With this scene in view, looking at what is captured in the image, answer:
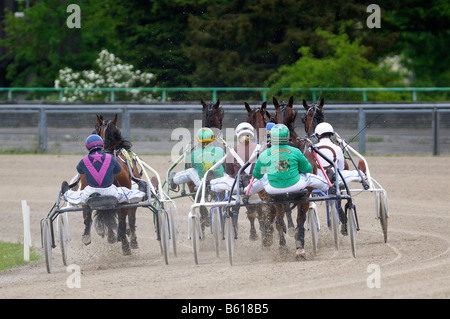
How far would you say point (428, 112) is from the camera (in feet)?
73.9

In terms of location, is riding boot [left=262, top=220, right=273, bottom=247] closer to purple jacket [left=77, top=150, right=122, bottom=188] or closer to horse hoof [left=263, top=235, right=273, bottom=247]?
horse hoof [left=263, top=235, right=273, bottom=247]

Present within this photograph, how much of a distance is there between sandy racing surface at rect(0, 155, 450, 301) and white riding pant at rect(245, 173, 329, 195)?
0.76 m

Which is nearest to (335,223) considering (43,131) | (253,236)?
(253,236)

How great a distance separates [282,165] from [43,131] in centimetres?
1430

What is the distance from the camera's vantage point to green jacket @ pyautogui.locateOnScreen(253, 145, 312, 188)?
32.6 feet

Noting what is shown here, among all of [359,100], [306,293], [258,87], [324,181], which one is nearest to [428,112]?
[359,100]

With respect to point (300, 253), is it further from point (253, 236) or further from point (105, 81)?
point (105, 81)

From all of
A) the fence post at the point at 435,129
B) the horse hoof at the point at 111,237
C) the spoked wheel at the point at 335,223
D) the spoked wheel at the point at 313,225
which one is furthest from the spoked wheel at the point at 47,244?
the fence post at the point at 435,129

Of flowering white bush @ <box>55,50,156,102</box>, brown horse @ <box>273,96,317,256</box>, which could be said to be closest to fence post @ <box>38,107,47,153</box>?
flowering white bush @ <box>55,50,156,102</box>

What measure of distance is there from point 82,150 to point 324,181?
44.7 feet

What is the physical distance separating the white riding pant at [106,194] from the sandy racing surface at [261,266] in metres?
0.75

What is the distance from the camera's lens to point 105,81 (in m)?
27.5
